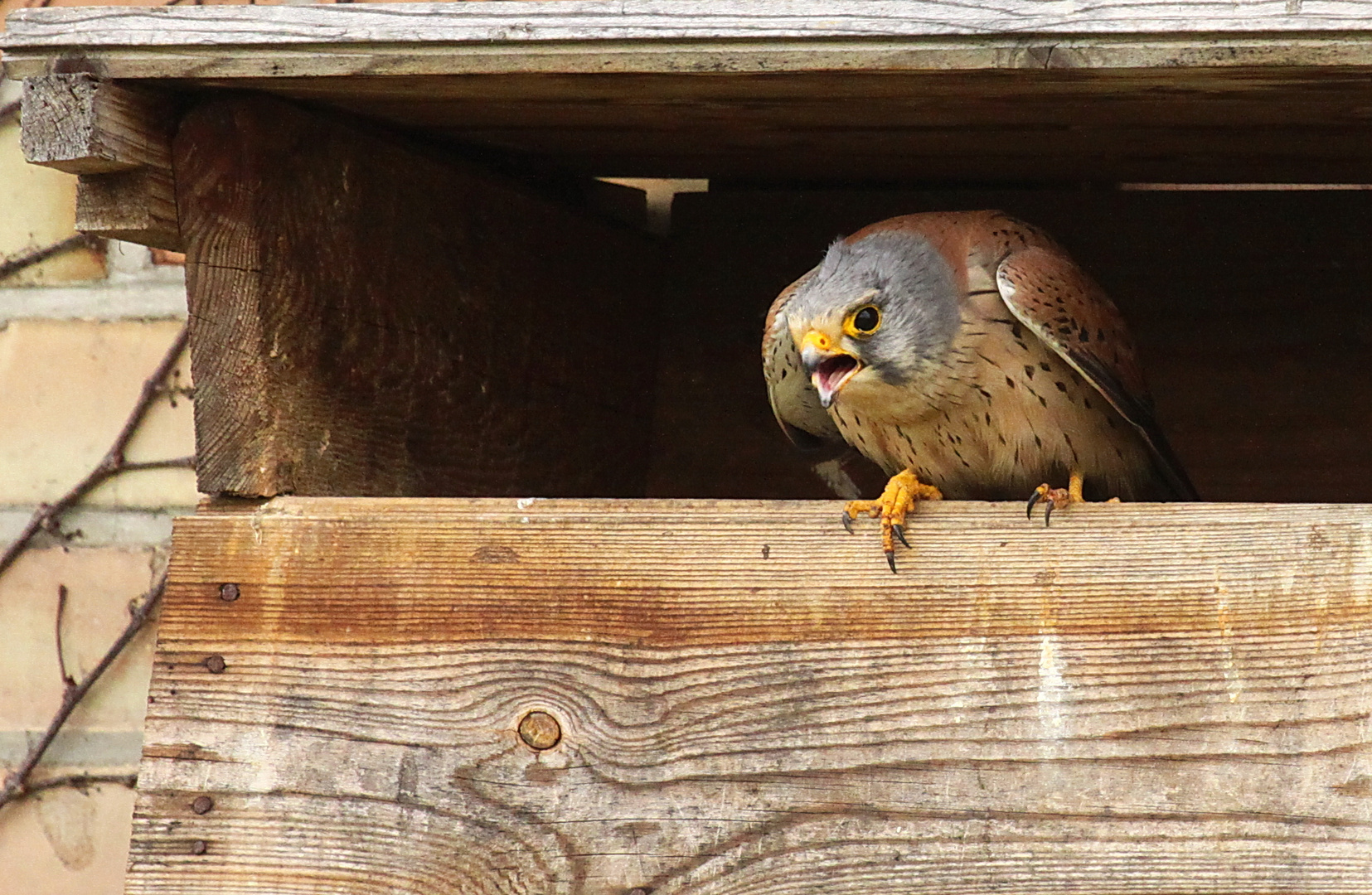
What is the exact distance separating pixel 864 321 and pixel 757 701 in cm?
68

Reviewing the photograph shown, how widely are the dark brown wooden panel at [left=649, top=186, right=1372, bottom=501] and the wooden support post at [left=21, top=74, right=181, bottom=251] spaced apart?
1.25 metres

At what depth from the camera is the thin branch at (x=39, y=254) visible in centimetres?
338

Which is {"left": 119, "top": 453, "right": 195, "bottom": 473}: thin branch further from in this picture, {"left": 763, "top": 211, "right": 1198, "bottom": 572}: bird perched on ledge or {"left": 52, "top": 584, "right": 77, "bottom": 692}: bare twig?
{"left": 763, "top": 211, "right": 1198, "bottom": 572}: bird perched on ledge

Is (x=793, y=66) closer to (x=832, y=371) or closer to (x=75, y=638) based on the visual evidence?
(x=832, y=371)

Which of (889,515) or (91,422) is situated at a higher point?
(91,422)

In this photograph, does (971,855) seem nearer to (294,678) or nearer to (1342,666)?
(1342,666)

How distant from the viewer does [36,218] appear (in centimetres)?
341

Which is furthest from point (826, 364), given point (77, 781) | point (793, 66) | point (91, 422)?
point (77, 781)

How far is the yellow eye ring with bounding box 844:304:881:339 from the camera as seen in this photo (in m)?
2.52

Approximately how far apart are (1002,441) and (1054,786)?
0.66m

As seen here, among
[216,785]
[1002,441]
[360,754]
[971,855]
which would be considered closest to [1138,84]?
[1002,441]

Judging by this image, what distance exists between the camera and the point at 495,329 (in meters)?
2.92

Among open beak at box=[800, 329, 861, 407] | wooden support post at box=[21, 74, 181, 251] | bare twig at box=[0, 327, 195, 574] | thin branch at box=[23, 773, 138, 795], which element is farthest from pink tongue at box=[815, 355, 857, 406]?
thin branch at box=[23, 773, 138, 795]

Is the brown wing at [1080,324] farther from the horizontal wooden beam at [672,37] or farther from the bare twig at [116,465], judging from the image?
the bare twig at [116,465]
